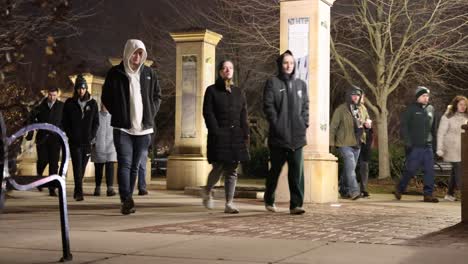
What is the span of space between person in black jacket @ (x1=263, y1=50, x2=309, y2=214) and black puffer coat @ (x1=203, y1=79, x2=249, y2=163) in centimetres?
34

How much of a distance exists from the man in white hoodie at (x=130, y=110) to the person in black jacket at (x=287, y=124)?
4.79 feet

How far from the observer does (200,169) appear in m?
15.7

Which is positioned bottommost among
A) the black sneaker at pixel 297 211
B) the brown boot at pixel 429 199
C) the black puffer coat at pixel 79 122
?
the brown boot at pixel 429 199

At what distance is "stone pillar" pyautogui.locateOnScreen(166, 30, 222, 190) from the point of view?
1573 cm

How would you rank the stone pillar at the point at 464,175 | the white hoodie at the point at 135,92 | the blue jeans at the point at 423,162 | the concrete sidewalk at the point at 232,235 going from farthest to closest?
the blue jeans at the point at 423,162, the white hoodie at the point at 135,92, the stone pillar at the point at 464,175, the concrete sidewalk at the point at 232,235

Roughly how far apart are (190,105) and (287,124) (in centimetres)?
707

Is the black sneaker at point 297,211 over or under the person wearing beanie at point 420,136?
under

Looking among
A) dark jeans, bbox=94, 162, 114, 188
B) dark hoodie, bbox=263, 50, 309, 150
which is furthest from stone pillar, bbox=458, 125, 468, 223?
dark jeans, bbox=94, 162, 114, 188

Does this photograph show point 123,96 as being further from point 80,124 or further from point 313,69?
point 313,69

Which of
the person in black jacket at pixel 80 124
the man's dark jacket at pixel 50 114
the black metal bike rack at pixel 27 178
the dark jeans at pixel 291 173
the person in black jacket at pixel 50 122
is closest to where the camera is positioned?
the black metal bike rack at pixel 27 178

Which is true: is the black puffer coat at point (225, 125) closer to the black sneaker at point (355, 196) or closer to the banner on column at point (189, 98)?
the black sneaker at point (355, 196)

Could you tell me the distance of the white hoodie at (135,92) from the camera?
28.8 ft

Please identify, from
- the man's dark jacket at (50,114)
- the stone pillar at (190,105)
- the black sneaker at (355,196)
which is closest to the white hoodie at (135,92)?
the man's dark jacket at (50,114)

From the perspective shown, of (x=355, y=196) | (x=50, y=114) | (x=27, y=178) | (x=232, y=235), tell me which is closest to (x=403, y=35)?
(x=355, y=196)
